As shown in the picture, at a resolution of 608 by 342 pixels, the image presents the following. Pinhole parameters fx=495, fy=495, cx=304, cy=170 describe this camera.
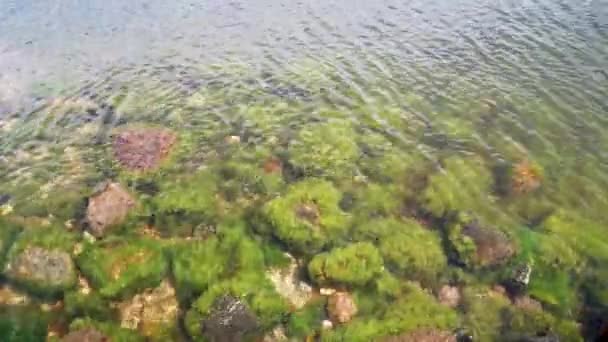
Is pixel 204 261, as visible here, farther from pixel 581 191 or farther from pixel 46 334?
pixel 581 191

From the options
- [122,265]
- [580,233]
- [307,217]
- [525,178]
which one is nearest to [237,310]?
[122,265]

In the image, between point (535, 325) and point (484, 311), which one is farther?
point (484, 311)

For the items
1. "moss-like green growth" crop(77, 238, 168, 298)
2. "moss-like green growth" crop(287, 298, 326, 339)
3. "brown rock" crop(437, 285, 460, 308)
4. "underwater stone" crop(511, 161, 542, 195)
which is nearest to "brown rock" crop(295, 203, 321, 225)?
"moss-like green growth" crop(287, 298, 326, 339)

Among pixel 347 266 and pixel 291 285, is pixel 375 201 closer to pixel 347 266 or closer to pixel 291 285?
pixel 347 266

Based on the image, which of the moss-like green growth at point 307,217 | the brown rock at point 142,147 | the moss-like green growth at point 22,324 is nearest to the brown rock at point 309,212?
the moss-like green growth at point 307,217

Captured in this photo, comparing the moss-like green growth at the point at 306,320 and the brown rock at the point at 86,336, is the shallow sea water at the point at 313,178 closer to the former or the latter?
the moss-like green growth at the point at 306,320

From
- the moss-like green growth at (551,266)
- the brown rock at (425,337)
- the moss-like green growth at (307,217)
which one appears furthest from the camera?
the moss-like green growth at (307,217)

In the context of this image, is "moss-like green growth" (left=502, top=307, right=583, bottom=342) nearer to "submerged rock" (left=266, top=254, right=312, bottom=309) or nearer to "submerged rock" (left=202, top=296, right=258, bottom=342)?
"submerged rock" (left=266, top=254, right=312, bottom=309)
